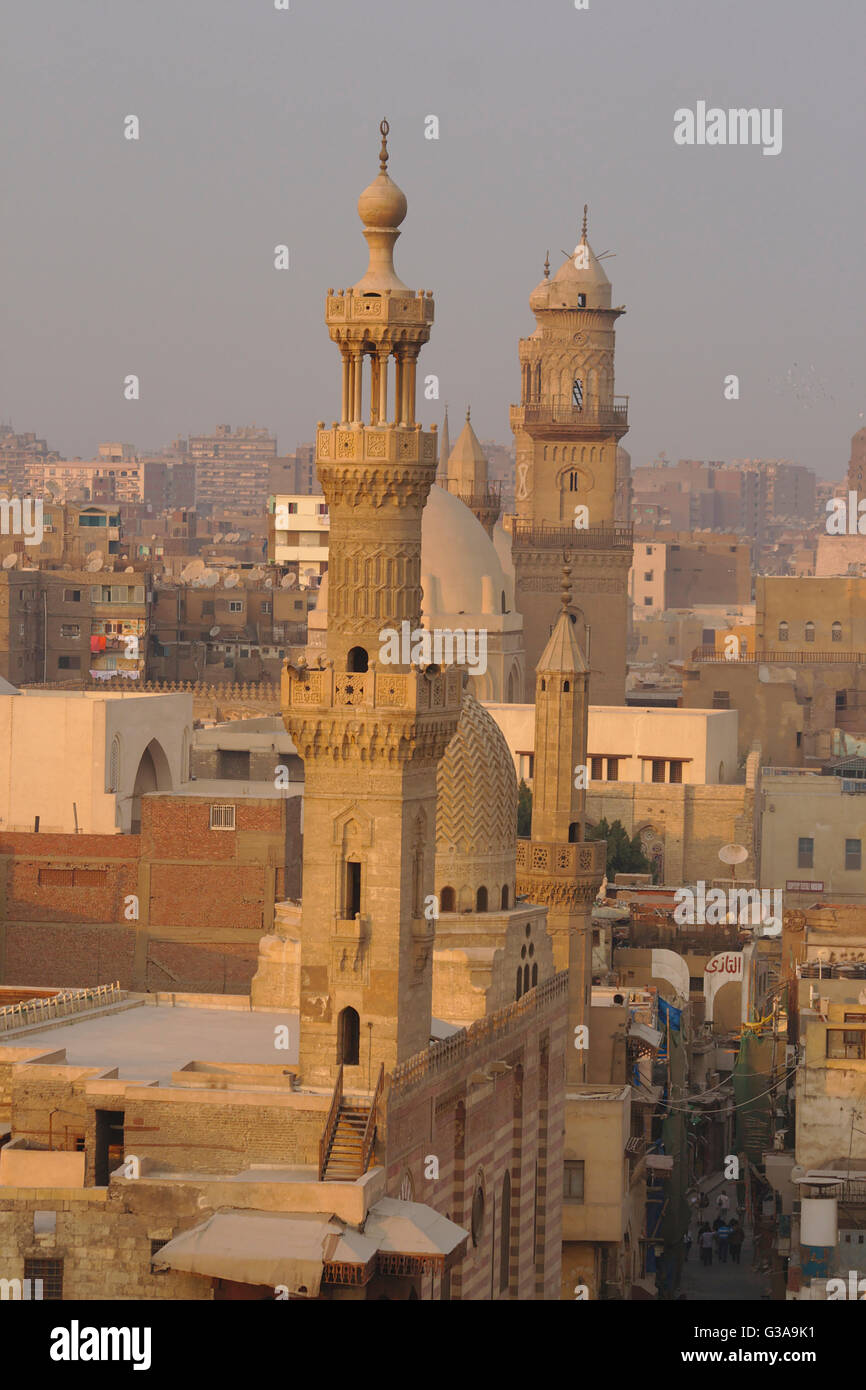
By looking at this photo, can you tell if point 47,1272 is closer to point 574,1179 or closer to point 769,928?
point 574,1179

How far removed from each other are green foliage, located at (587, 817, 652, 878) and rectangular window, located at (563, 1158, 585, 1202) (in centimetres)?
2213

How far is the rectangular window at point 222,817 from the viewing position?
4525 centimetres

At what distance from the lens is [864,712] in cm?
8856

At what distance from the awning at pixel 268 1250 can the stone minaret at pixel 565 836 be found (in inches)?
595

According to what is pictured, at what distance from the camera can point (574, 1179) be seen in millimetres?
37812

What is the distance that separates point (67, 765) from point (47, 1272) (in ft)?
78.7

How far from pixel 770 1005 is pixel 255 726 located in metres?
18.3

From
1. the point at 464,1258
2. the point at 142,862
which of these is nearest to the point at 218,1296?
the point at 464,1258

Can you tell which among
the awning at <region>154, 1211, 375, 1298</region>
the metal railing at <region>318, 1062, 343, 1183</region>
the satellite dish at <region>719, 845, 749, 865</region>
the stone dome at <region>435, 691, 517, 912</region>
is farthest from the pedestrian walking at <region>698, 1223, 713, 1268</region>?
the awning at <region>154, 1211, 375, 1298</region>

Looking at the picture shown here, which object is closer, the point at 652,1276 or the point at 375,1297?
the point at 375,1297

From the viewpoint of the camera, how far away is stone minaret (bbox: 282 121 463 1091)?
27.2m

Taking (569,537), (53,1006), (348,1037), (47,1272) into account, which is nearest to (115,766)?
(53,1006)

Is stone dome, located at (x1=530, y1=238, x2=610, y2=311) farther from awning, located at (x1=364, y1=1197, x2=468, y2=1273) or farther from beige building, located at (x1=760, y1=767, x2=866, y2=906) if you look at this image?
awning, located at (x1=364, y1=1197, x2=468, y2=1273)
